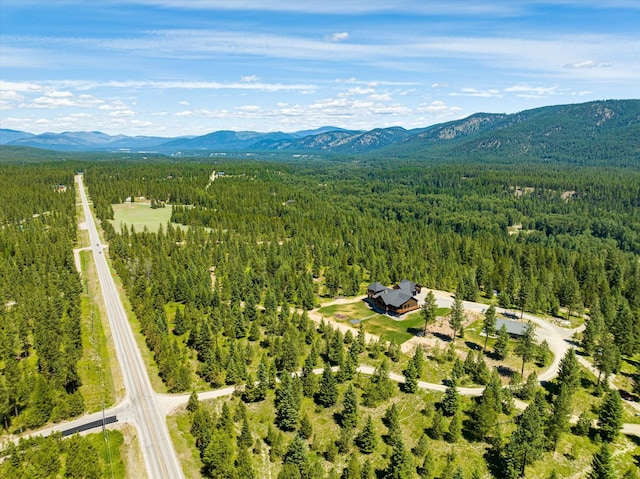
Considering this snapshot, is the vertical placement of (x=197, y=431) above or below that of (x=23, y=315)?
below

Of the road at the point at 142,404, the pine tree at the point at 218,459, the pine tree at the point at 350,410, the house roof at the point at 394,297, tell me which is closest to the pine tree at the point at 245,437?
the pine tree at the point at 218,459

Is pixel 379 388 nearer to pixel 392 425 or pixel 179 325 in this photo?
pixel 392 425

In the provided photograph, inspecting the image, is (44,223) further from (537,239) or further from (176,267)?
(537,239)

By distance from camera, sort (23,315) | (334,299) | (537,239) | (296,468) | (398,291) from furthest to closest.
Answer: (537,239) < (334,299) < (398,291) < (23,315) < (296,468)

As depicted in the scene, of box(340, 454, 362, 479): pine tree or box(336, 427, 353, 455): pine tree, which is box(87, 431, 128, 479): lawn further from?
box(336, 427, 353, 455): pine tree

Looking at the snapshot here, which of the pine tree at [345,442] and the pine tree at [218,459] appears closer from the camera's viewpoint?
the pine tree at [218,459]

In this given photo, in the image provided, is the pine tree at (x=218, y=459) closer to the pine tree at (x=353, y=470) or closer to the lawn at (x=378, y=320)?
the pine tree at (x=353, y=470)

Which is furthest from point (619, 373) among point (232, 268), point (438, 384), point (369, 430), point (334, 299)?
point (232, 268)

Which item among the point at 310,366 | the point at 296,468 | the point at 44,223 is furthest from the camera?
the point at 44,223
